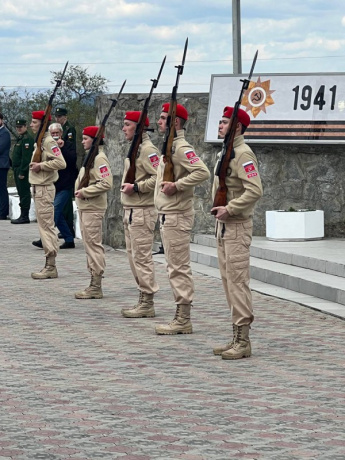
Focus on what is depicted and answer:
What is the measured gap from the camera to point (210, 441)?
643 centimetres

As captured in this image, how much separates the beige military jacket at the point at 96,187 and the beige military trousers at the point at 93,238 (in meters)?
0.08

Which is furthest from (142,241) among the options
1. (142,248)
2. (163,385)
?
(163,385)

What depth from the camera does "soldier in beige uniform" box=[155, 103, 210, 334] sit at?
407 inches

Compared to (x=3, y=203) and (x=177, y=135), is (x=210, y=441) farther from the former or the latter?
(x=3, y=203)

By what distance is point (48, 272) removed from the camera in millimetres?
14914

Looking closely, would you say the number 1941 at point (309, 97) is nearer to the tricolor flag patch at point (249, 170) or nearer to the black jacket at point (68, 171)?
the black jacket at point (68, 171)

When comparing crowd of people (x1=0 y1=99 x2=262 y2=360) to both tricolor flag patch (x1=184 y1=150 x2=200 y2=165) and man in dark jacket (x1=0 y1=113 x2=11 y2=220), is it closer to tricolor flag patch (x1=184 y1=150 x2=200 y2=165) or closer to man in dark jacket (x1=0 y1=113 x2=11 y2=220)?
tricolor flag patch (x1=184 y1=150 x2=200 y2=165)

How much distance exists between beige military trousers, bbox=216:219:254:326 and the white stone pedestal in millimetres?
7620

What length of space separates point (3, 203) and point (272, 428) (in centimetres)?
1922

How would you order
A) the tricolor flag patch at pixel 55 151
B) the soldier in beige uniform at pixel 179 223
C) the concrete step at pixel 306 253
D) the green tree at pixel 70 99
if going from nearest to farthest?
the soldier in beige uniform at pixel 179 223
the concrete step at pixel 306 253
the tricolor flag patch at pixel 55 151
the green tree at pixel 70 99

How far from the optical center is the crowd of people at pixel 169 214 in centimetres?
912

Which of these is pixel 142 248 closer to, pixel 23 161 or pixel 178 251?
pixel 178 251

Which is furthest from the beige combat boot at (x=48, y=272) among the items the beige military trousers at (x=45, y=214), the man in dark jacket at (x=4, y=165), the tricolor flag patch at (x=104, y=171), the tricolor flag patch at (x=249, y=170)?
the man in dark jacket at (x=4, y=165)

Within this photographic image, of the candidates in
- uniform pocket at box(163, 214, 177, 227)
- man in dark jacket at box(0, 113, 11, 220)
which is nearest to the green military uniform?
man in dark jacket at box(0, 113, 11, 220)
